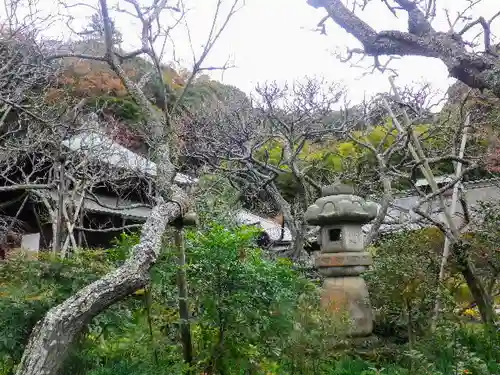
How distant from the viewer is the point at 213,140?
10.9 metres

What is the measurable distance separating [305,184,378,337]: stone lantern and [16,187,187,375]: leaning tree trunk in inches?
149

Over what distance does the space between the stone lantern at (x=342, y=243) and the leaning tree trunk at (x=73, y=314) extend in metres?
3.78

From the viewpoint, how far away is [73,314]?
227 cm

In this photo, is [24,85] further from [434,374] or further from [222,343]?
[434,374]

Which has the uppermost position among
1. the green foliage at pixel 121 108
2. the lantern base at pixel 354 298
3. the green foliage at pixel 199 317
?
the green foliage at pixel 121 108

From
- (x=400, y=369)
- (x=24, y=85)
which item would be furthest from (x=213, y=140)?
(x=400, y=369)

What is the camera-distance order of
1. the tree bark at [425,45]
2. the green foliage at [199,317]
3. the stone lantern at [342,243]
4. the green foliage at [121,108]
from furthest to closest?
the green foliage at [121,108], the stone lantern at [342,243], the tree bark at [425,45], the green foliage at [199,317]

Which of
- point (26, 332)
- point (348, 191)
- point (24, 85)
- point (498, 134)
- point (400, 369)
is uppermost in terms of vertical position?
point (24, 85)

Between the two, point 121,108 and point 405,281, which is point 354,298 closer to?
point 405,281

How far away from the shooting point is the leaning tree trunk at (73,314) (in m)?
2.17

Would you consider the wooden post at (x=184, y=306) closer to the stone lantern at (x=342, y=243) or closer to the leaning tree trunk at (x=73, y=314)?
the leaning tree trunk at (x=73, y=314)

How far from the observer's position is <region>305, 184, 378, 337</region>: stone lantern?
613 cm

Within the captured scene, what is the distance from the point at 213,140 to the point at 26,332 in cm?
807

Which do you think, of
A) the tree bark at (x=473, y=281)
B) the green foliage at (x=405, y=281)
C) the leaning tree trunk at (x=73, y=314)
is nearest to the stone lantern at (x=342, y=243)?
the green foliage at (x=405, y=281)
